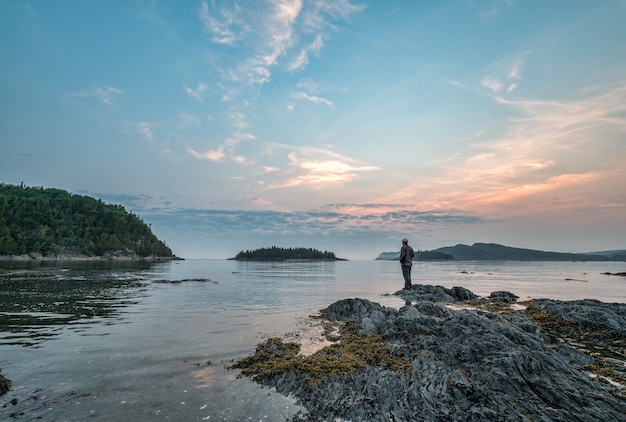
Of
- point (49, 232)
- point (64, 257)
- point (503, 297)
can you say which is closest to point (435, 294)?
point (503, 297)

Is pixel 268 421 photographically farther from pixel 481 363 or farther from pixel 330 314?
pixel 330 314

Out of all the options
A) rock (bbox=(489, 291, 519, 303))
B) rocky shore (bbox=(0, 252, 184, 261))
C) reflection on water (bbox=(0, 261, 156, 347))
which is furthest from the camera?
rocky shore (bbox=(0, 252, 184, 261))

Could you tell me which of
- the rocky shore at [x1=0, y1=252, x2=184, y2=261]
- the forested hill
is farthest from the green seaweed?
the forested hill

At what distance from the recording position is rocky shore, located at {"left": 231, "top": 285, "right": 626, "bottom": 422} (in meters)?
7.30

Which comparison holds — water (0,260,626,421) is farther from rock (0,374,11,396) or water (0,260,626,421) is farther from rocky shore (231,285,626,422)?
rocky shore (231,285,626,422)

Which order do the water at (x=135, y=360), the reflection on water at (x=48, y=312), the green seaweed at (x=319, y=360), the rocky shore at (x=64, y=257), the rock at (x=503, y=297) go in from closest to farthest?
the water at (x=135, y=360) → the green seaweed at (x=319, y=360) → the reflection on water at (x=48, y=312) → the rock at (x=503, y=297) → the rocky shore at (x=64, y=257)

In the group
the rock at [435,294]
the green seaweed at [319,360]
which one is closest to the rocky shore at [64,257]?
the rock at [435,294]

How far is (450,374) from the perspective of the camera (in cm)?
863

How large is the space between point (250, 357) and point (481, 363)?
7898 millimetres

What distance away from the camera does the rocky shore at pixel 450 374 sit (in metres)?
7.30

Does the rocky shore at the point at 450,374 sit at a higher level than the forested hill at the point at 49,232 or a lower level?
lower

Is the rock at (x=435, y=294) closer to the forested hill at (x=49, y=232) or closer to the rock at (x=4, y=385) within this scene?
the rock at (x=4, y=385)

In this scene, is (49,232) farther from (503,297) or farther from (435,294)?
(503,297)

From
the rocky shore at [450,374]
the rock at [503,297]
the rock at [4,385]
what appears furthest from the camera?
the rock at [503,297]
